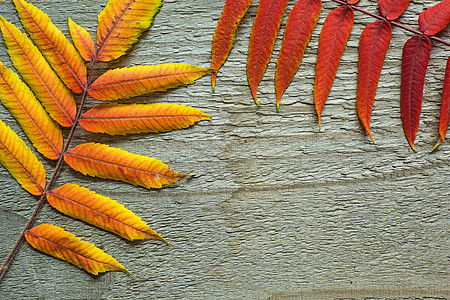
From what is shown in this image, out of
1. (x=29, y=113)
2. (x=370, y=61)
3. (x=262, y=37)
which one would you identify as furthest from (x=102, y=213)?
(x=370, y=61)

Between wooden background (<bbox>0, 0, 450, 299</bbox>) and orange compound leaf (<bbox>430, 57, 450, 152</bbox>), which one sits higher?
orange compound leaf (<bbox>430, 57, 450, 152</bbox>)

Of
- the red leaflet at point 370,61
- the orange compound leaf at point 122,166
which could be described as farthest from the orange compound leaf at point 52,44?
the red leaflet at point 370,61

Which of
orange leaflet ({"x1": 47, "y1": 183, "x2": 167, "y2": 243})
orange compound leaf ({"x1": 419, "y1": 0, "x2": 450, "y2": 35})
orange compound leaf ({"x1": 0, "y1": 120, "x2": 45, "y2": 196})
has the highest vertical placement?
orange compound leaf ({"x1": 419, "y1": 0, "x2": 450, "y2": 35})

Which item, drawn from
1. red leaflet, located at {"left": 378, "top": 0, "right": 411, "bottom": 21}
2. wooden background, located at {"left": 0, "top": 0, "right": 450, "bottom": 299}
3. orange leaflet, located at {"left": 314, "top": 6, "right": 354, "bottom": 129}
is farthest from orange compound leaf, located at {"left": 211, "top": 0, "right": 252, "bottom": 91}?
red leaflet, located at {"left": 378, "top": 0, "right": 411, "bottom": 21}

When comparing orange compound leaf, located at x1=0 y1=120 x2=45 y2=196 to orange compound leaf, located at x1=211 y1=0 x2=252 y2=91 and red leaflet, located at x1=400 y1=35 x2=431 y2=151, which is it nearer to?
orange compound leaf, located at x1=211 y1=0 x2=252 y2=91

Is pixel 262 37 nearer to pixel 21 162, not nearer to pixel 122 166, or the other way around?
pixel 122 166

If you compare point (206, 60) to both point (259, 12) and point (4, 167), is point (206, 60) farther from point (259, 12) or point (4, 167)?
point (4, 167)
